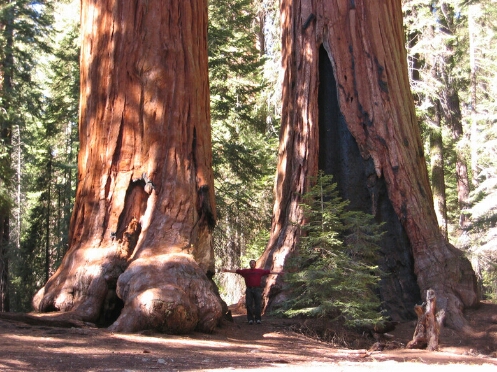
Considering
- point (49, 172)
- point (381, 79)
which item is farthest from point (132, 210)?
point (49, 172)

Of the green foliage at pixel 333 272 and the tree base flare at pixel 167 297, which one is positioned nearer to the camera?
the tree base flare at pixel 167 297

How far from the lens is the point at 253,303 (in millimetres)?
10680

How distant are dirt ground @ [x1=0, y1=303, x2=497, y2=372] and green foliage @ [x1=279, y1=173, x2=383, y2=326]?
1.68 ft

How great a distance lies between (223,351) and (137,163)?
3462 millimetres

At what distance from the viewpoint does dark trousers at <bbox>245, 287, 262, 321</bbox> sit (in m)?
10.5

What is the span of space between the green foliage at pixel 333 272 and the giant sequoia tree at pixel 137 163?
1722mm

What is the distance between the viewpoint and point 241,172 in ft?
63.3

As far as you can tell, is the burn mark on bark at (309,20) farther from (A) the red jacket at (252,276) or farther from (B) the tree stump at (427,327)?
(B) the tree stump at (427,327)

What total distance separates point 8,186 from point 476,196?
1437 centimetres

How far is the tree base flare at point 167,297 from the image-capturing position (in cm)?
769

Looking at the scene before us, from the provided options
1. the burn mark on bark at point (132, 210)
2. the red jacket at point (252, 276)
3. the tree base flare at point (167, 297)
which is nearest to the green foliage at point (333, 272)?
the red jacket at point (252, 276)

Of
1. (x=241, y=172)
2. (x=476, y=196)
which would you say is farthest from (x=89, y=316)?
(x=476, y=196)

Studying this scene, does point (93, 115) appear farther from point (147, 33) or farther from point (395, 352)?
point (395, 352)

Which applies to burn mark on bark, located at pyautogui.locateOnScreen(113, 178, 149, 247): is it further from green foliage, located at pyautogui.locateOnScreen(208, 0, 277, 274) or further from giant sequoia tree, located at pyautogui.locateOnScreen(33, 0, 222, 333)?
green foliage, located at pyautogui.locateOnScreen(208, 0, 277, 274)
